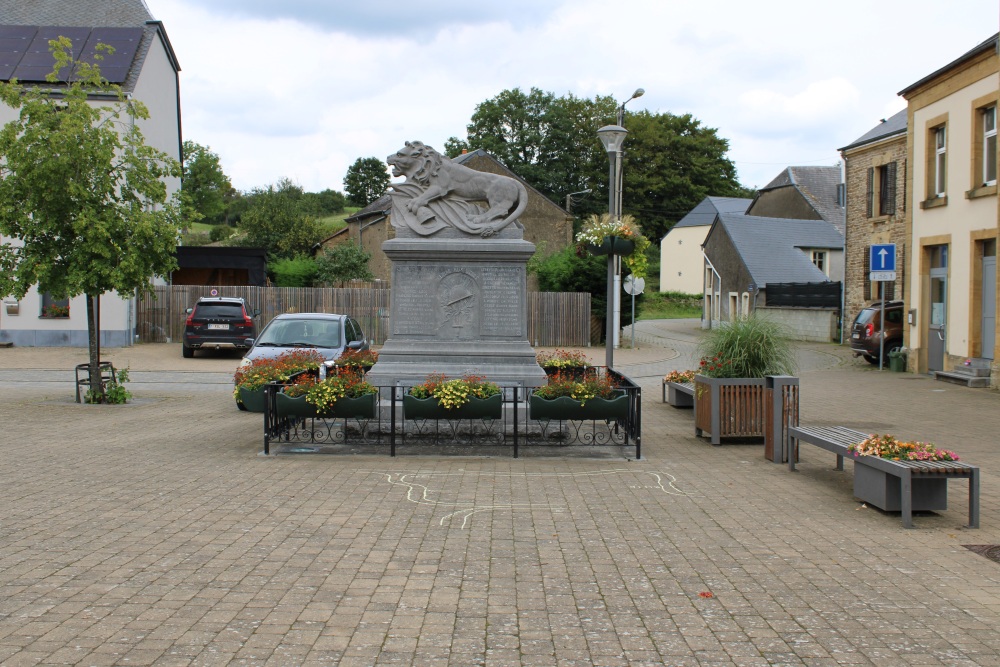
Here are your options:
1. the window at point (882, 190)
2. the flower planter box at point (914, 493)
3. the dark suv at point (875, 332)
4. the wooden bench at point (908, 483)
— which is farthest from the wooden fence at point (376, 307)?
the flower planter box at point (914, 493)

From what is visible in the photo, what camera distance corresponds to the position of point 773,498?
312 inches

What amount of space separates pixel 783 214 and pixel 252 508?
47.8 meters

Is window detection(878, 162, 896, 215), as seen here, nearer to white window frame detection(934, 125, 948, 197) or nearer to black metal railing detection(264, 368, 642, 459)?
white window frame detection(934, 125, 948, 197)

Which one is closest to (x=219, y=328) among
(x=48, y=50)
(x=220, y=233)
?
(x=48, y=50)

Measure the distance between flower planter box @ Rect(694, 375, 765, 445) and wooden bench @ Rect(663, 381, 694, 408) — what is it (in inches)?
120

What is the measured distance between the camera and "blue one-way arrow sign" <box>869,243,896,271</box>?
20156mm

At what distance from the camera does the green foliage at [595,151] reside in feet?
212

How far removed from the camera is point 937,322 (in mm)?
21156

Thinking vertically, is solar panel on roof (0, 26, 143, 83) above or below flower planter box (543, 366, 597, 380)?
above

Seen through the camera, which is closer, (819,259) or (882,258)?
(882,258)

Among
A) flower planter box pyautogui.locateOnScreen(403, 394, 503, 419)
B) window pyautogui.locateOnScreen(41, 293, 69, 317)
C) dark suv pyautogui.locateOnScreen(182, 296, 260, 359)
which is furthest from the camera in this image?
window pyautogui.locateOnScreen(41, 293, 69, 317)

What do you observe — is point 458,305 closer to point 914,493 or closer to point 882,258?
point 914,493

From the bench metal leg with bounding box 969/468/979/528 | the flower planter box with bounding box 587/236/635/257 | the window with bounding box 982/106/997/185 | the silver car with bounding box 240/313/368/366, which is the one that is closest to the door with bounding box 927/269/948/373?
the window with bounding box 982/106/997/185

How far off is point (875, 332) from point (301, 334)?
15684 mm
